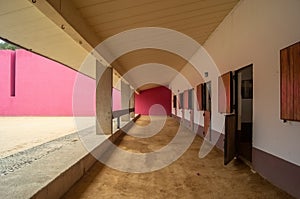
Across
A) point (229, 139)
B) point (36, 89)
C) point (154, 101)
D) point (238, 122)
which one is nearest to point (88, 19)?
point (229, 139)

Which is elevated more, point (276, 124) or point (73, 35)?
point (73, 35)

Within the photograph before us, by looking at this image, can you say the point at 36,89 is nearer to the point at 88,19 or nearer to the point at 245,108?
the point at 245,108

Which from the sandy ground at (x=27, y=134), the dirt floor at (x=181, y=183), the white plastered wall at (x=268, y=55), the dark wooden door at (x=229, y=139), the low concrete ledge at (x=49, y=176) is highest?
the white plastered wall at (x=268, y=55)

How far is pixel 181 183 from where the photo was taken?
3779 millimetres

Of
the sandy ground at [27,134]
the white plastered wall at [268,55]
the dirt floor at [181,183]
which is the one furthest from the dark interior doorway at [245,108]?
the sandy ground at [27,134]

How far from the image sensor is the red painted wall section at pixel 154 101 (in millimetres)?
22281

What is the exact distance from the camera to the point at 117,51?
6848 mm

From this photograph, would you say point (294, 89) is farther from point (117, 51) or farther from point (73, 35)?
point (117, 51)

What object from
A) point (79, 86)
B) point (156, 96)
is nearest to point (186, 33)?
point (79, 86)

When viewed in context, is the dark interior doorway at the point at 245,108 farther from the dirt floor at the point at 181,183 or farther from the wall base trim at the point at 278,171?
the wall base trim at the point at 278,171

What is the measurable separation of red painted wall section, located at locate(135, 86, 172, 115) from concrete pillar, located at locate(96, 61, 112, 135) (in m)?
14.9

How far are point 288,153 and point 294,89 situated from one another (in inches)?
32.2

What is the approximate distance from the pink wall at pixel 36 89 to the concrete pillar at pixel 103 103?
37.7 ft

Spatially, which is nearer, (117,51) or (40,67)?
(117,51)
